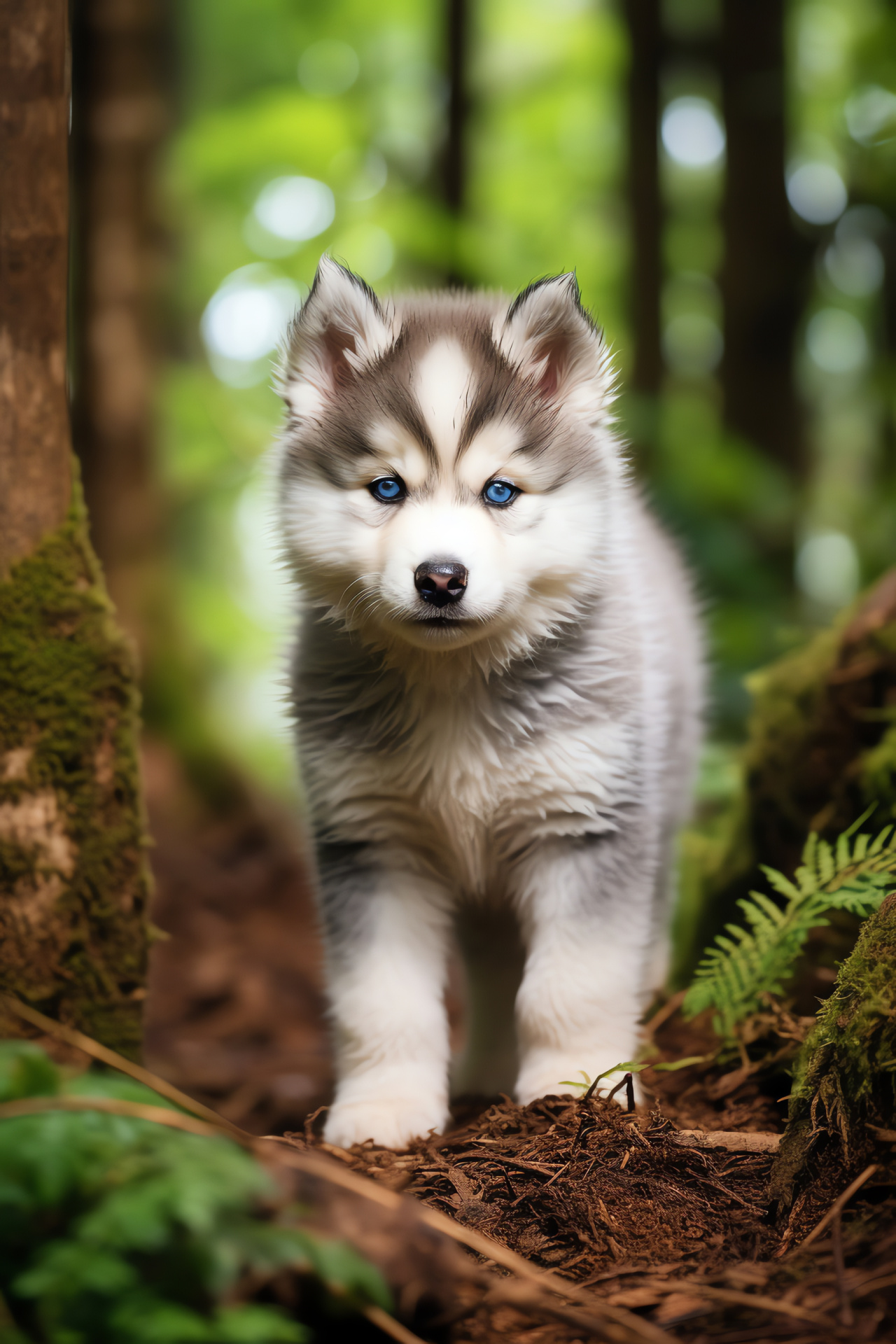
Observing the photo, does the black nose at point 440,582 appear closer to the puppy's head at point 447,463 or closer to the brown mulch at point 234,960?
the puppy's head at point 447,463

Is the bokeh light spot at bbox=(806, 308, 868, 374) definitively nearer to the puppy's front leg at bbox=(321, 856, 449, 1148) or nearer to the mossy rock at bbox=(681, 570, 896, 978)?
the mossy rock at bbox=(681, 570, 896, 978)

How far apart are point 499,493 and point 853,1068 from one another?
1.70 metres

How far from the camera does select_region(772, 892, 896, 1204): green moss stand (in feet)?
7.21

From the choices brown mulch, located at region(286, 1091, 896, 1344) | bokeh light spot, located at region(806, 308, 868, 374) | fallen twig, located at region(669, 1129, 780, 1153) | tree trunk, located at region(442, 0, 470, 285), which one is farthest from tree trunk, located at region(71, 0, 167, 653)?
bokeh light spot, located at region(806, 308, 868, 374)

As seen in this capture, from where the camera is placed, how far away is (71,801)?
311cm

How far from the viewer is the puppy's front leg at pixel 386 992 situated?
10.5 feet

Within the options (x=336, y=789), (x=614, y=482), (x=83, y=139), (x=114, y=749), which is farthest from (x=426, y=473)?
(x=83, y=139)

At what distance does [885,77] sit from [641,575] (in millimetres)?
6010

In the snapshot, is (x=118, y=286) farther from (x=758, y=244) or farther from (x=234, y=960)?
(x=758, y=244)

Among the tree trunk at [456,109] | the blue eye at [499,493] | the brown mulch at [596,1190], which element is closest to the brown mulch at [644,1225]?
the brown mulch at [596,1190]

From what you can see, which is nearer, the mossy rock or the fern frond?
the fern frond

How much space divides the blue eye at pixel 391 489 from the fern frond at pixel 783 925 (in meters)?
1.46

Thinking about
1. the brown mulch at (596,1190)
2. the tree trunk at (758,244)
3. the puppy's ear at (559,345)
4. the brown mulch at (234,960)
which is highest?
the tree trunk at (758,244)

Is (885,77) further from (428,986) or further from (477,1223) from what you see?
(477,1223)
